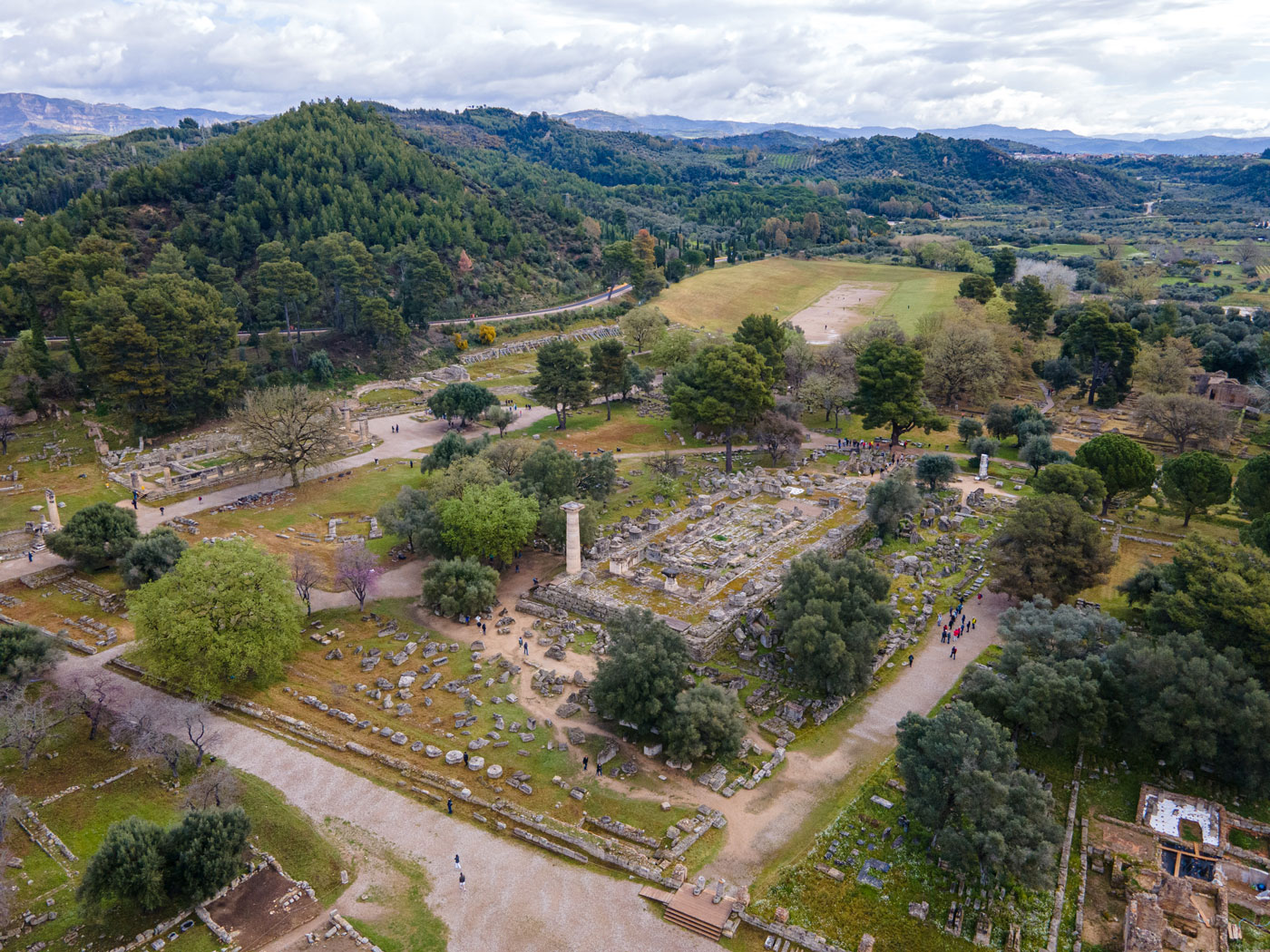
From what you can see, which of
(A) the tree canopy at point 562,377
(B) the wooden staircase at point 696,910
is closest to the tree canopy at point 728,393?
(A) the tree canopy at point 562,377

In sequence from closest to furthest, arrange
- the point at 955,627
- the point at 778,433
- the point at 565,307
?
the point at 955,627 < the point at 778,433 < the point at 565,307

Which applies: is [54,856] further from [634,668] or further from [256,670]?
[634,668]

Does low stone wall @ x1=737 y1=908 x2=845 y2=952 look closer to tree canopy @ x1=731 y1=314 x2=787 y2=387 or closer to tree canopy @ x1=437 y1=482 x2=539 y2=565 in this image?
tree canopy @ x1=437 y1=482 x2=539 y2=565

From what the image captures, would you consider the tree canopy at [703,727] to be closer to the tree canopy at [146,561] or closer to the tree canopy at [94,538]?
the tree canopy at [146,561]

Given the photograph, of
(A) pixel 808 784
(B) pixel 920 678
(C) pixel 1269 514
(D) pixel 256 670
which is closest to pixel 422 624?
(D) pixel 256 670

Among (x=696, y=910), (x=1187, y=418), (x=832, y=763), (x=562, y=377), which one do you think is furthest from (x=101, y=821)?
(x=1187, y=418)

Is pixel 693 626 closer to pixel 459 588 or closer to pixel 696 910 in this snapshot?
pixel 459 588
